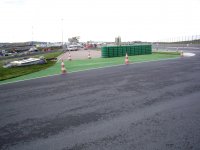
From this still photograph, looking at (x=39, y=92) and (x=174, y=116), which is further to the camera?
(x=39, y=92)

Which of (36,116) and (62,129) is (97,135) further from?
(36,116)

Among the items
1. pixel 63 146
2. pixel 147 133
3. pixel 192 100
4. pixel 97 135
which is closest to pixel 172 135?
pixel 147 133

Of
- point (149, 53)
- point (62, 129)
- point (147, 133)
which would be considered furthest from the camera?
point (149, 53)

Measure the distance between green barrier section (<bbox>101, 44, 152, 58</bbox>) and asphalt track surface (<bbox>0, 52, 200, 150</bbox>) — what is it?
18816mm

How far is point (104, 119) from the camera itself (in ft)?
17.2

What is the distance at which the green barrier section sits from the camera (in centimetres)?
2703

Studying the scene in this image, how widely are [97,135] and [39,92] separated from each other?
203 inches

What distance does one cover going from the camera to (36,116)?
5.74 metres

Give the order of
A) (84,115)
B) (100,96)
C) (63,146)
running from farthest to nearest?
(100,96), (84,115), (63,146)

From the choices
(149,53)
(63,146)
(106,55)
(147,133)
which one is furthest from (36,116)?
(149,53)

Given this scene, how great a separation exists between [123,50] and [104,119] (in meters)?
23.6

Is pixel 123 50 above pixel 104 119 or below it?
above

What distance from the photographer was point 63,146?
Result: 3.97 m

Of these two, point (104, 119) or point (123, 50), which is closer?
point (104, 119)
